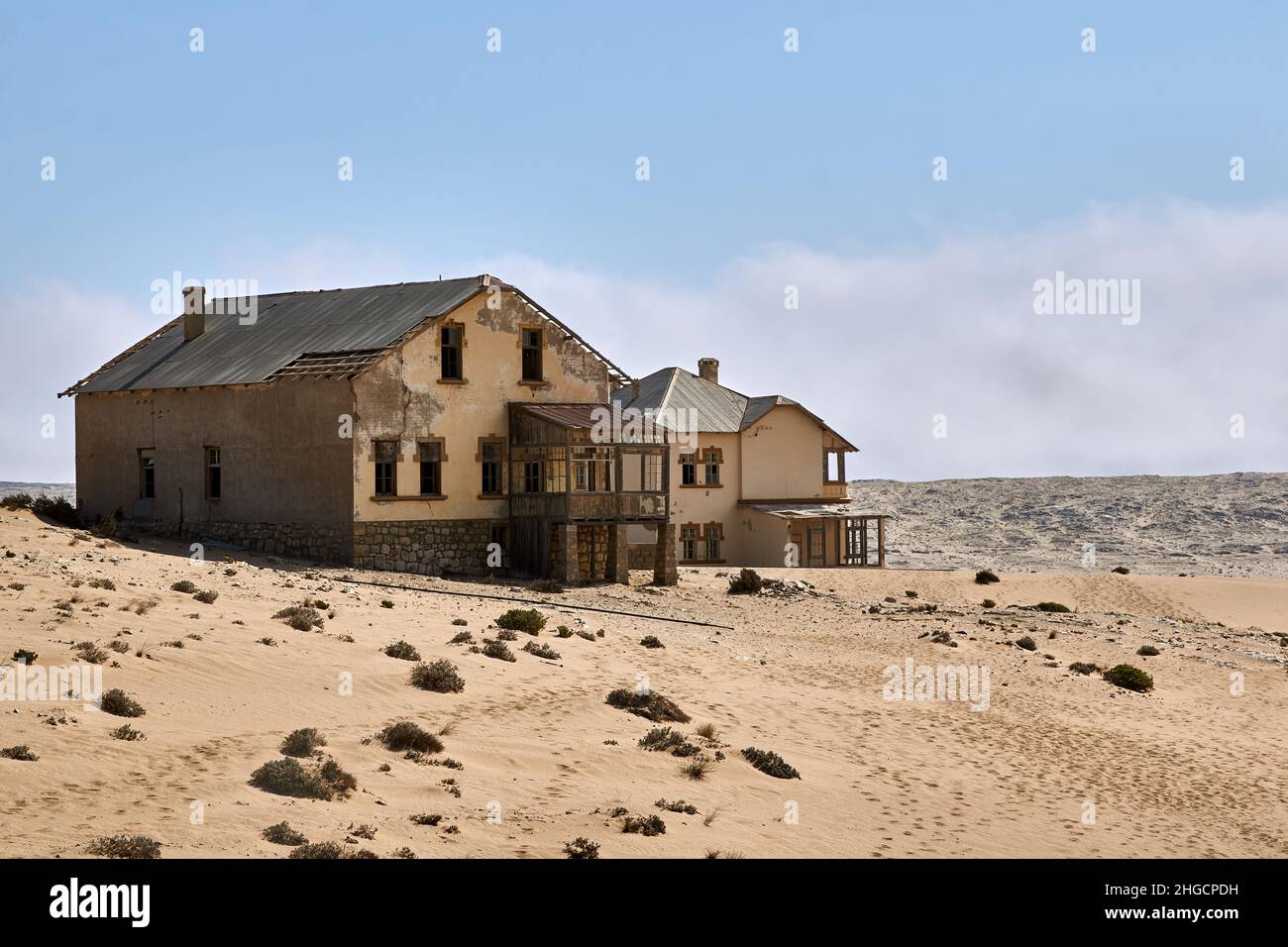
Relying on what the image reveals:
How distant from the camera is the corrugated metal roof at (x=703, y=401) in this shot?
54.3m

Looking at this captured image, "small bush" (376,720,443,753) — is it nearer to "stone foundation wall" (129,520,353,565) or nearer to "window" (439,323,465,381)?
"stone foundation wall" (129,520,353,565)

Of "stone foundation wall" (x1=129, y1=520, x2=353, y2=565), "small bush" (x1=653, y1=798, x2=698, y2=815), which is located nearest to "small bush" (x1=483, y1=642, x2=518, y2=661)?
"small bush" (x1=653, y1=798, x2=698, y2=815)

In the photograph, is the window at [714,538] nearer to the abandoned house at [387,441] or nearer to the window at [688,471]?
the window at [688,471]

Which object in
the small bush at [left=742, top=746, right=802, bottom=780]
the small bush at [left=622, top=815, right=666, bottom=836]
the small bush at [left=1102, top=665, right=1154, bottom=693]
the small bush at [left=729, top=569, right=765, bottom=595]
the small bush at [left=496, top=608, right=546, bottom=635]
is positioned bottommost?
the small bush at [left=1102, top=665, right=1154, bottom=693]

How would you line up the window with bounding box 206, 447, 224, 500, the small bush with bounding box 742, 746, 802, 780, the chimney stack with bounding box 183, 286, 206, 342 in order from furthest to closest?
the chimney stack with bounding box 183, 286, 206, 342
the window with bounding box 206, 447, 224, 500
the small bush with bounding box 742, 746, 802, 780

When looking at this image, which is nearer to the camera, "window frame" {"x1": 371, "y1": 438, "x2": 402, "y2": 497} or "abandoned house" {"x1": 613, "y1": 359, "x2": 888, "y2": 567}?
"window frame" {"x1": 371, "y1": 438, "x2": 402, "y2": 497}

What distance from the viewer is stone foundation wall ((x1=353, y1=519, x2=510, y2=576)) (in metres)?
35.7

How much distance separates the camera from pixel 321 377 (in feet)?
119

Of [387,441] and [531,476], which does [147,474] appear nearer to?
[387,441]

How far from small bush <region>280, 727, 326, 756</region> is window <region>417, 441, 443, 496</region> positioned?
21.8 metres
